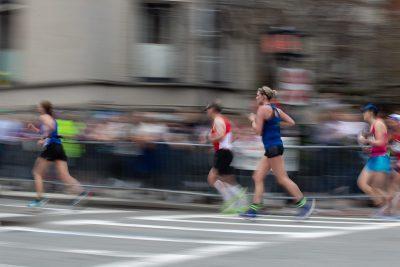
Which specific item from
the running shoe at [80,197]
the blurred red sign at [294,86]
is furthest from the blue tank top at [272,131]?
the running shoe at [80,197]

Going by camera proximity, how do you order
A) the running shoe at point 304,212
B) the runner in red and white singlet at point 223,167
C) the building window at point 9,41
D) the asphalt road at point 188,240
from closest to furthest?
the asphalt road at point 188,240
the running shoe at point 304,212
the runner in red and white singlet at point 223,167
the building window at point 9,41

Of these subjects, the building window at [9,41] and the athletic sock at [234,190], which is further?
the building window at [9,41]

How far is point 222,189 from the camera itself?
42.5 ft

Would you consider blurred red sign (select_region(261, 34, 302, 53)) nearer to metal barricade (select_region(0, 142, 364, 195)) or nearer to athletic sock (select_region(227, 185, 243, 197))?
metal barricade (select_region(0, 142, 364, 195))

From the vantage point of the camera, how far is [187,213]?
13.3 m

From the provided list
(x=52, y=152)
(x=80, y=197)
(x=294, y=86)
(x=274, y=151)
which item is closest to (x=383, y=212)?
(x=274, y=151)

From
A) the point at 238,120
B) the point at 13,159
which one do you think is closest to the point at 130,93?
the point at 238,120

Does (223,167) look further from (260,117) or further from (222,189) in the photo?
(260,117)

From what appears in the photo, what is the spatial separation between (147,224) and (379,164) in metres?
3.69

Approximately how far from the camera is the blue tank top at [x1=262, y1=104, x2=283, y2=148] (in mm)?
11531

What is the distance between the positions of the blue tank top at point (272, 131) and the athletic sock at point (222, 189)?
1.64 m

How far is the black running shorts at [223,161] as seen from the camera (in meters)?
13.0

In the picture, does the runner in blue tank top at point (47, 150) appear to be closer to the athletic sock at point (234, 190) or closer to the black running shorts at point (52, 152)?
the black running shorts at point (52, 152)

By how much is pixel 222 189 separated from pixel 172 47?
8240 millimetres
